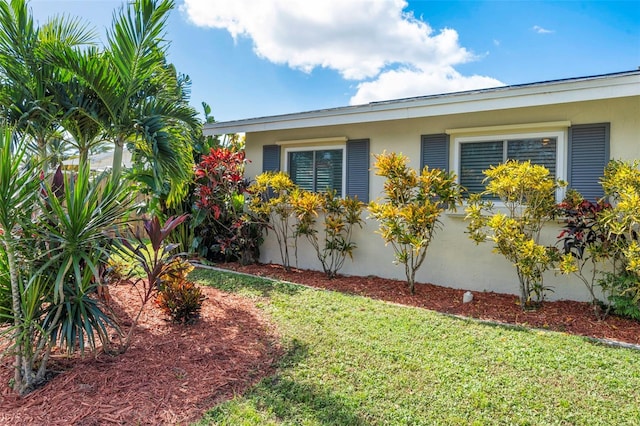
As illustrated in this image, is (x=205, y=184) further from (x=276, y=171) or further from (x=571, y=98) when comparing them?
(x=571, y=98)

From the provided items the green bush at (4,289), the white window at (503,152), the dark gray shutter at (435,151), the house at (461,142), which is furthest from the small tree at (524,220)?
the green bush at (4,289)

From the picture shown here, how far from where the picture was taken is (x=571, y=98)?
496 cm

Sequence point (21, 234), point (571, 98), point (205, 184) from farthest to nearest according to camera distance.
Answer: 1. point (205, 184)
2. point (571, 98)
3. point (21, 234)

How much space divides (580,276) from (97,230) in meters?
5.82

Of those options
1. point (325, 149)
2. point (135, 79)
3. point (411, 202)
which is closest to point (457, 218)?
point (411, 202)

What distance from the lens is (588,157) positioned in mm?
5320

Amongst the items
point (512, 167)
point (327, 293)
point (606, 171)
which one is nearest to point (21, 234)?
point (327, 293)

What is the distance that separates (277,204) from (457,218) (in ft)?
11.1

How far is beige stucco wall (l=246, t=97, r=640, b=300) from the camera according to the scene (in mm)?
5168

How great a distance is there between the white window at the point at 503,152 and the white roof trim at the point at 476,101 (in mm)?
660

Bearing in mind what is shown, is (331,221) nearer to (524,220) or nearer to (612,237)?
(524,220)

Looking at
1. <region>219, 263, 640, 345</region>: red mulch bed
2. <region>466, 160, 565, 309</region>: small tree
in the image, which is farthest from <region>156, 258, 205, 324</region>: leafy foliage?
<region>466, 160, 565, 309</region>: small tree

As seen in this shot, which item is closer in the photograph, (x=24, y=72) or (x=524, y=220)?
(x=24, y=72)

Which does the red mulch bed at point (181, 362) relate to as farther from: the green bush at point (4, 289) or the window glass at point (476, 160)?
the window glass at point (476, 160)
